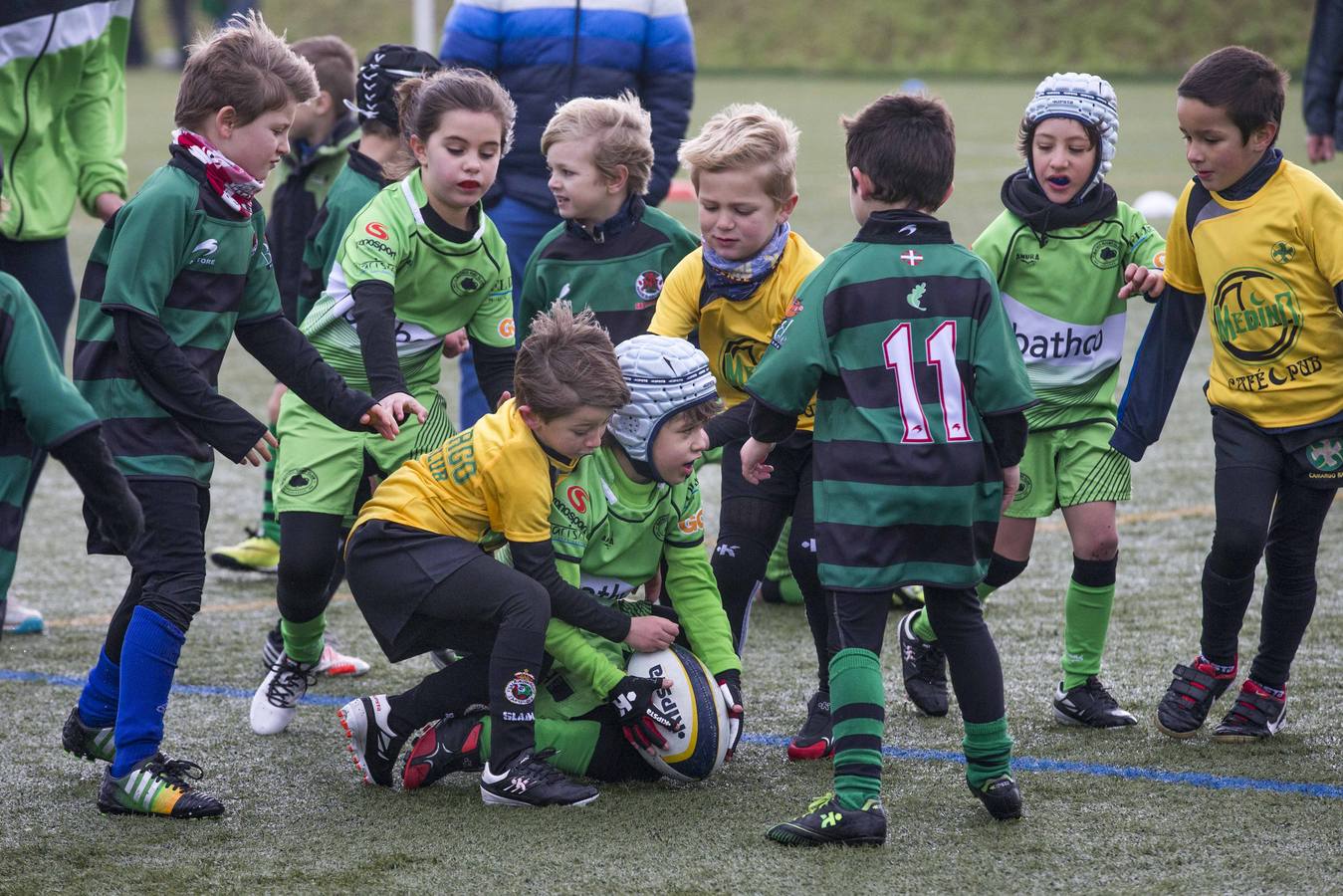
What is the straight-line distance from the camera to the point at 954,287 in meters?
3.34

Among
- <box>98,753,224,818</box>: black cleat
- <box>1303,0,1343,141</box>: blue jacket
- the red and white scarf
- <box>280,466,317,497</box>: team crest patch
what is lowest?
<box>98,753,224,818</box>: black cleat

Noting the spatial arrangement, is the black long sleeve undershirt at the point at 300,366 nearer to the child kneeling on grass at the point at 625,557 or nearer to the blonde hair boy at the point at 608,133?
the child kneeling on grass at the point at 625,557

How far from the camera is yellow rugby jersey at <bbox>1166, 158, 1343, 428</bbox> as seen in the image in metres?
3.83

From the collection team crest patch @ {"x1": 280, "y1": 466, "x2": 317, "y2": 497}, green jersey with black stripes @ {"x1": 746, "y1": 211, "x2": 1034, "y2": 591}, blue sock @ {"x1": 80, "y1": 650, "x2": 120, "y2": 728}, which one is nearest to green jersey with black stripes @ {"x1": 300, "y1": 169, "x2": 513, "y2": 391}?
team crest patch @ {"x1": 280, "y1": 466, "x2": 317, "y2": 497}

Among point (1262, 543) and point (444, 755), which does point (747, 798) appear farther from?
point (1262, 543)

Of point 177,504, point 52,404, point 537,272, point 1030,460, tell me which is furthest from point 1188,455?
point 52,404

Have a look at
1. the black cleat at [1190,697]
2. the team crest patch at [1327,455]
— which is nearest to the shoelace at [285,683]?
the black cleat at [1190,697]

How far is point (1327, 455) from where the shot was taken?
388cm

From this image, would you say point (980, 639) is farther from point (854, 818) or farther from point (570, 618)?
point (570, 618)

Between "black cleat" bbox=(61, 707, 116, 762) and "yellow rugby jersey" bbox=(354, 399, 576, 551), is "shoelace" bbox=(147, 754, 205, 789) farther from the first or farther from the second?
"yellow rugby jersey" bbox=(354, 399, 576, 551)

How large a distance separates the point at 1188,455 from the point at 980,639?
437cm

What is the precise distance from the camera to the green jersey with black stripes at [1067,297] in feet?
14.0

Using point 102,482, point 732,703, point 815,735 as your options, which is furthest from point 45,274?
point 815,735

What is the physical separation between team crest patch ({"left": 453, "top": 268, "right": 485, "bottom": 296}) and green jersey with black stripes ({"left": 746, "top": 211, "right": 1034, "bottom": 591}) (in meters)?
1.17
